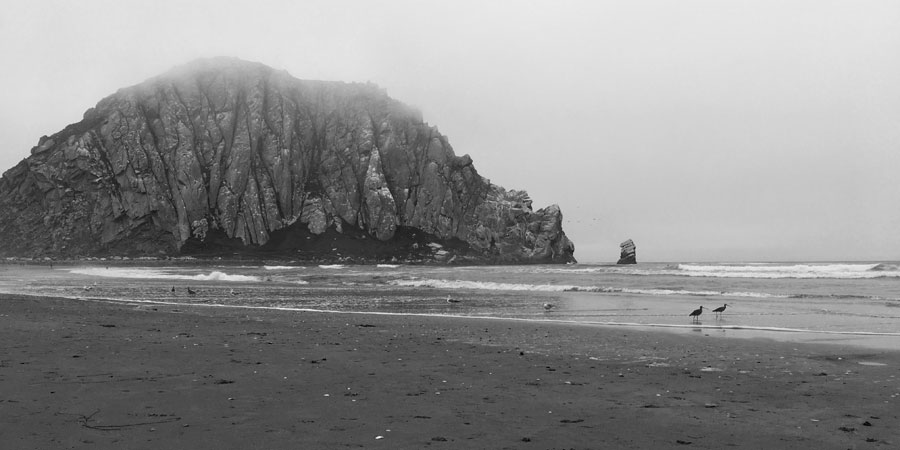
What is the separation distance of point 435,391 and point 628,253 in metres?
188

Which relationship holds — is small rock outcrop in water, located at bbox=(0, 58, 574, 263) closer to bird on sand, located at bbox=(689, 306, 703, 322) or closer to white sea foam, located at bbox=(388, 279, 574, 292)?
white sea foam, located at bbox=(388, 279, 574, 292)

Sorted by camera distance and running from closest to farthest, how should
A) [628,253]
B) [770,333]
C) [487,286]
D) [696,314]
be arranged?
[770,333] < [696,314] < [487,286] < [628,253]

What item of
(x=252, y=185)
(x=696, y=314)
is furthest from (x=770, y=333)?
(x=252, y=185)

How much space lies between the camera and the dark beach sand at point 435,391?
7.24 m

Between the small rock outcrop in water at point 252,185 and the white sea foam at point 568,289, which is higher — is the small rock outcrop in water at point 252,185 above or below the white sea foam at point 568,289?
above

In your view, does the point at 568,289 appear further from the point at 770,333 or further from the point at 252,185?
the point at 252,185

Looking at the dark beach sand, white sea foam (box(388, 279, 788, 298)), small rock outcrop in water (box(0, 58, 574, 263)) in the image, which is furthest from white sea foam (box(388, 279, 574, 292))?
small rock outcrop in water (box(0, 58, 574, 263))

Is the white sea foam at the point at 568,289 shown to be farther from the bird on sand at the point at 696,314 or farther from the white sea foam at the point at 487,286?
the bird on sand at the point at 696,314

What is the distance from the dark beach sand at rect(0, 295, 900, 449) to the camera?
23.7ft

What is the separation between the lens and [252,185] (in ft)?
582

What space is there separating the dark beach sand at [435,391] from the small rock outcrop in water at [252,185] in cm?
15467

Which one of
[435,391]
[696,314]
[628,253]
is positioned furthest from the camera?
[628,253]

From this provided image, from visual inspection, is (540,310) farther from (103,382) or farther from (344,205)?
(344,205)

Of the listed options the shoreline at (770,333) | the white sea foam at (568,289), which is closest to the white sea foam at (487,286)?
the white sea foam at (568,289)
